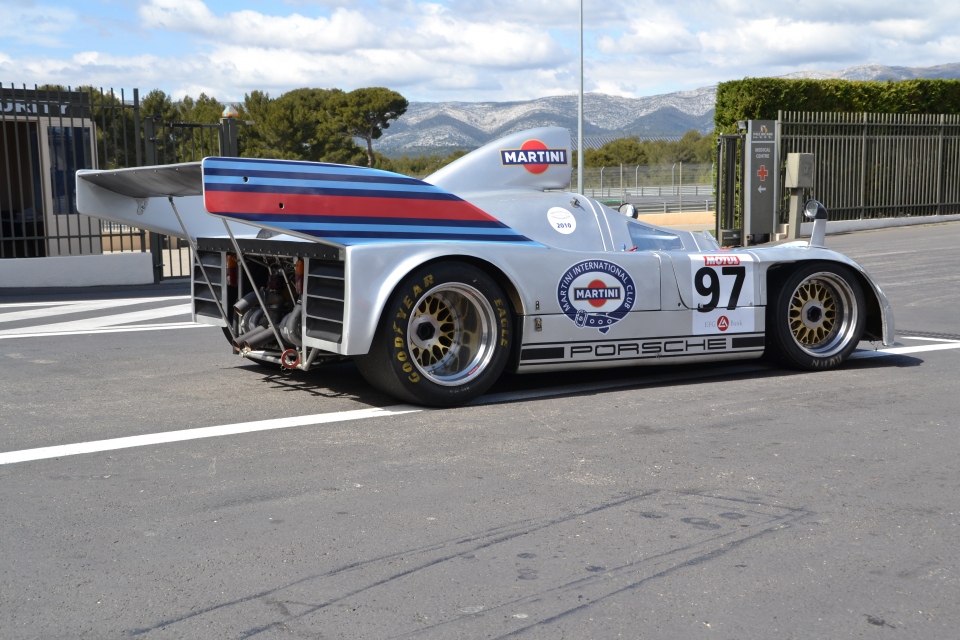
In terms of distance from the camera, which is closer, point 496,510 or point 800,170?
point 496,510

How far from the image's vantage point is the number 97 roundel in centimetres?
671

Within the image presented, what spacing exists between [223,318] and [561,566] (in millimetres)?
3964

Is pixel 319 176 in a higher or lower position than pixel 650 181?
lower

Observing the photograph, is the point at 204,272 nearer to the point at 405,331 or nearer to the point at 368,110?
the point at 405,331

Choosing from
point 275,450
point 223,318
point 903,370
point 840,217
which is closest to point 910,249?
point 840,217

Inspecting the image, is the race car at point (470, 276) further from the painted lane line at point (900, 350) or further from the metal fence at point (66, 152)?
the metal fence at point (66, 152)

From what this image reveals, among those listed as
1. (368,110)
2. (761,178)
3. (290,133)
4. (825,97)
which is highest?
(368,110)

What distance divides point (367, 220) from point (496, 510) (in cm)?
221

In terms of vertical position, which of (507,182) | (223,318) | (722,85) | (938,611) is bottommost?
(938,611)

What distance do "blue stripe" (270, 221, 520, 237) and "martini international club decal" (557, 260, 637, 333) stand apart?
46 cm

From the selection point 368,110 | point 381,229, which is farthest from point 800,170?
point 368,110

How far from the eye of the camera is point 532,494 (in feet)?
14.1

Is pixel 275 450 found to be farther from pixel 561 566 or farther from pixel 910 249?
pixel 910 249

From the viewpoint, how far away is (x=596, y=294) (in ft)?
20.9
